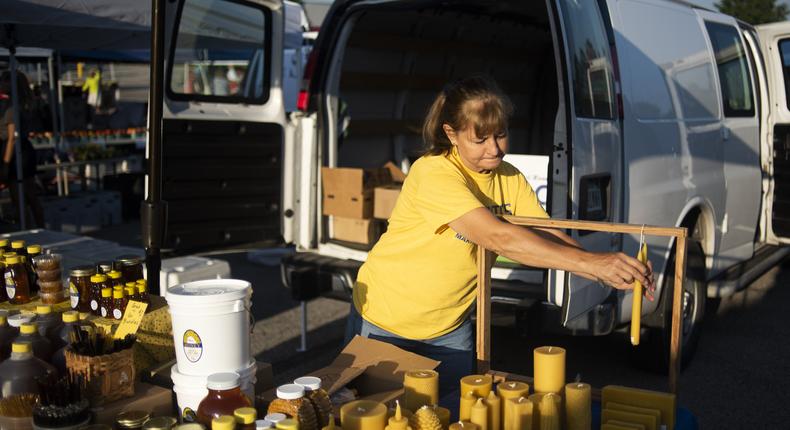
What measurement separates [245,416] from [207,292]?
19.2 inches

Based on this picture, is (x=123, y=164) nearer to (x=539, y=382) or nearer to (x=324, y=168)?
(x=324, y=168)

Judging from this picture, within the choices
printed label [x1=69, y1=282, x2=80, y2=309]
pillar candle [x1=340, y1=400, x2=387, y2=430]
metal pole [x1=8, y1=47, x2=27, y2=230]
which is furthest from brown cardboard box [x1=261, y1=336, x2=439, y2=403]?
metal pole [x1=8, y1=47, x2=27, y2=230]

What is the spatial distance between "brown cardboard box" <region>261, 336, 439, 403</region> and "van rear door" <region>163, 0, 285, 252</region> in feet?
7.12

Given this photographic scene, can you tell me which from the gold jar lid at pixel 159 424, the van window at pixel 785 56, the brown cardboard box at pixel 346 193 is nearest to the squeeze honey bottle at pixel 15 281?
the gold jar lid at pixel 159 424

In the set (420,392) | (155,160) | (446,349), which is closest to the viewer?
(420,392)

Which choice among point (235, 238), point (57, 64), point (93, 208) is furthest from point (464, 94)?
point (57, 64)

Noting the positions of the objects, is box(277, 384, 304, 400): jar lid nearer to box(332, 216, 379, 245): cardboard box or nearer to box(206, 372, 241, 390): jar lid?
box(206, 372, 241, 390): jar lid

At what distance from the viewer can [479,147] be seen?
2609 mm

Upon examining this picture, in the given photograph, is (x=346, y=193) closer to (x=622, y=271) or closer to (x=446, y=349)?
(x=446, y=349)

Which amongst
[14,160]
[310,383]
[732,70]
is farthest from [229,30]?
[14,160]

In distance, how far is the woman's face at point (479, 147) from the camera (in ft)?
8.53

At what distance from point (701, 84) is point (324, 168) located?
2474 mm

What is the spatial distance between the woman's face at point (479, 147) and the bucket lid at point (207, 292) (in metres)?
0.84

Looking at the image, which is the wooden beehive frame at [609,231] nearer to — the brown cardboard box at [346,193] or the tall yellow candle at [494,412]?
the tall yellow candle at [494,412]
